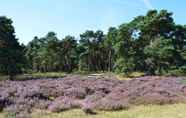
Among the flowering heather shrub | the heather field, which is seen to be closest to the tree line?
the heather field

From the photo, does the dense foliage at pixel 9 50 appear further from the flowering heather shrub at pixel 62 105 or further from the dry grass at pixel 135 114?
the dry grass at pixel 135 114

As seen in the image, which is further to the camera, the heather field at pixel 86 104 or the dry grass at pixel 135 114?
the heather field at pixel 86 104

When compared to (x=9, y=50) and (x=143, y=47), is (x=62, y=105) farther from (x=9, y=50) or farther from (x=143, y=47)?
(x=143, y=47)

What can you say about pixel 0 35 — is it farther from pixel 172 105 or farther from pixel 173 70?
pixel 172 105

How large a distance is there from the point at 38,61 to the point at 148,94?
82.2m

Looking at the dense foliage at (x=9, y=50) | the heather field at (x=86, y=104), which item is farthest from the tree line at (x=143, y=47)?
the heather field at (x=86, y=104)

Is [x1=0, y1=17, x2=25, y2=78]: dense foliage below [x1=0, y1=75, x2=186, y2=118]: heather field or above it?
above

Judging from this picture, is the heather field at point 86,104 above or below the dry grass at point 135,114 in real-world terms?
above

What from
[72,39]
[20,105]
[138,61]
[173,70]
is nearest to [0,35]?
[138,61]

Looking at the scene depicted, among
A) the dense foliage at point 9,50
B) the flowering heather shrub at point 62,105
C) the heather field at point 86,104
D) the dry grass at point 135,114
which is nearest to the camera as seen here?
the dry grass at point 135,114

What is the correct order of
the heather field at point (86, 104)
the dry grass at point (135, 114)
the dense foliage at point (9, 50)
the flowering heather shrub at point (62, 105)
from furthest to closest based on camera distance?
the dense foliage at point (9, 50) < the flowering heather shrub at point (62, 105) < the heather field at point (86, 104) < the dry grass at point (135, 114)

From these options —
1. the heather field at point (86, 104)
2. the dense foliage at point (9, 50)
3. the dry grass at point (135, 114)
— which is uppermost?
the dense foliage at point (9, 50)

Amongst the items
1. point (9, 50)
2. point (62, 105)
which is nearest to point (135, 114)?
point (62, 105)

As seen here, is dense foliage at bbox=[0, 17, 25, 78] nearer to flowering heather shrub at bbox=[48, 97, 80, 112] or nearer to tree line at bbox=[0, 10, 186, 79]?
tree line at bbox=[0, 10, 186, 79]
